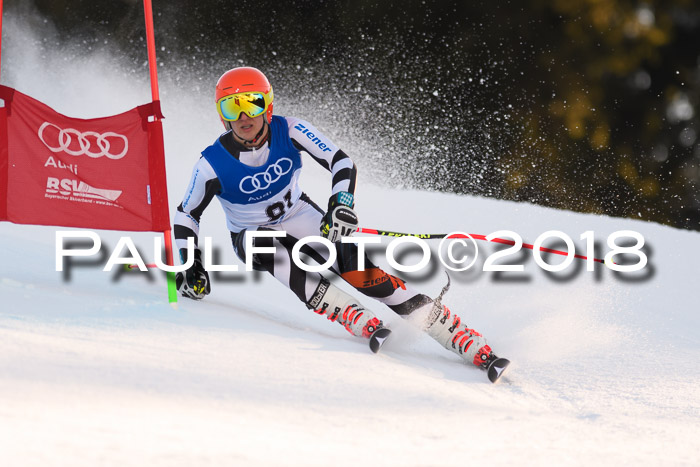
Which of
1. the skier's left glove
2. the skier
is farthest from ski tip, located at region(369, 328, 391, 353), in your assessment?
the skier's left glove

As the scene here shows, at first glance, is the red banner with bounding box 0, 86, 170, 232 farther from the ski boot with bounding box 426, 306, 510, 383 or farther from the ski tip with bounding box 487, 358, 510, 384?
the ski tip with bounding box 487, 358, 510, 384

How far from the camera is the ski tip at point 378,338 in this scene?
10.9 feet

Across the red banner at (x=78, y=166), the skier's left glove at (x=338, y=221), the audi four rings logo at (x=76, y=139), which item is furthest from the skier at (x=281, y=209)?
the audi four rings logo at (x=76, y=139)

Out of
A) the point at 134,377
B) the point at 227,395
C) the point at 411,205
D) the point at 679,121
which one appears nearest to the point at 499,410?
the point at 227,395

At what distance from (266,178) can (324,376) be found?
47.7 inches

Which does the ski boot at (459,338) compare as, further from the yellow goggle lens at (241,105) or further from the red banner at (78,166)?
the red banner at (78,166)

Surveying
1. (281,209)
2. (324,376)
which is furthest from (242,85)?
(324,376)

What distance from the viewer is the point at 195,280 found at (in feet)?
11.7

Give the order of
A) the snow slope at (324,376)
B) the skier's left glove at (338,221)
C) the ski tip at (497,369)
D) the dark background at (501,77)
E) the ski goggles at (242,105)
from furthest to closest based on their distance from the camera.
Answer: the dark background at (501,77) < the ski goggles at (242,105) < the skier's left glove at (338,221) < the ski tip at (497,369) < the snow slope at (324,376)

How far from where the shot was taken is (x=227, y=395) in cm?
246

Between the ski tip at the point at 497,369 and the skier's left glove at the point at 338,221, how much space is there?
2.77 ft

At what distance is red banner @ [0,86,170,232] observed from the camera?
3.60 metres

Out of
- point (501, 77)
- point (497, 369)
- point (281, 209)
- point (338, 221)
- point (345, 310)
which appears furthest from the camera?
point (501, 77)

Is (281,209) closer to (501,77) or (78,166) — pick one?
(78,166)
